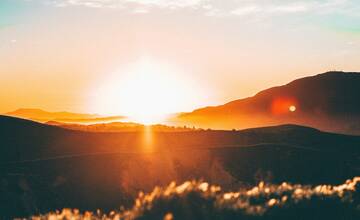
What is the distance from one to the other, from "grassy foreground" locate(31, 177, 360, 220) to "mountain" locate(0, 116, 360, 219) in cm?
3514

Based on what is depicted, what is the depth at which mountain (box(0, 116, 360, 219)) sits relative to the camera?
56062 millimetres

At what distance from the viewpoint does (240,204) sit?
15.2 m

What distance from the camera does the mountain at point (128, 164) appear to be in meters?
56.1

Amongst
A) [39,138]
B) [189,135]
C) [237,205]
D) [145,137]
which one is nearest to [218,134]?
[189,135]

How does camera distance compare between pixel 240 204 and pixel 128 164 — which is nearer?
pixel 240 204

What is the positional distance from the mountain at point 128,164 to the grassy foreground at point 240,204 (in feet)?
115

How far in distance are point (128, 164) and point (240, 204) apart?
51.5 metres

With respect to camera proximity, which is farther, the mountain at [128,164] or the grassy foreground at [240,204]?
the mountain at [128,164]

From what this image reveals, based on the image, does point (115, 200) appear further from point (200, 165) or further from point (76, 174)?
point (200, 165)

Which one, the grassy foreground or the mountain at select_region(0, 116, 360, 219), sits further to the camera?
the mountain at select_region(0, 116, 360, 219)

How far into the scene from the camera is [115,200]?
55344mm

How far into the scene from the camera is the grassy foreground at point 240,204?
14.7 m

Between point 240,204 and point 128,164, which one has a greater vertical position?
point 240,204

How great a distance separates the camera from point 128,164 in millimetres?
65812
